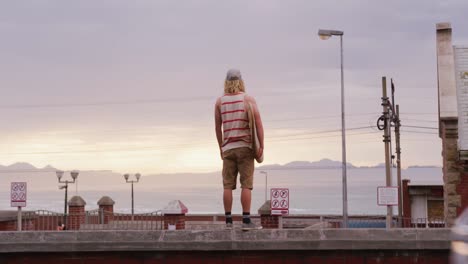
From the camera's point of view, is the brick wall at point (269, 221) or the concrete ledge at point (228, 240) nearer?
the concrete ledge at point (228, 240)

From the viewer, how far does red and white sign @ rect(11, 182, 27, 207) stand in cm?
1947

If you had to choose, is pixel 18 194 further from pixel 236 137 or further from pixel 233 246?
pixel 233 246

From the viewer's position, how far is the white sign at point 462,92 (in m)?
23.3

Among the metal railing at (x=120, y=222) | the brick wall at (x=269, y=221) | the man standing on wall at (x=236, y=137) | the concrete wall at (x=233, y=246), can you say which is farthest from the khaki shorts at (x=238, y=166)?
the brick wall at (x=269, y=221)

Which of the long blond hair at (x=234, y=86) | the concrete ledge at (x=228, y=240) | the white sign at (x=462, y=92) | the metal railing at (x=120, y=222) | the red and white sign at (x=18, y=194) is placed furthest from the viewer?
the white sign at (x=462, y=92)

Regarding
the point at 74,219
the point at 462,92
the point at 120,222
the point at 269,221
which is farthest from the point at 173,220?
the point at 74,219

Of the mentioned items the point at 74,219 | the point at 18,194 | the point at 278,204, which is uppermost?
the point at 18,194

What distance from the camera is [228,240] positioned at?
910cm

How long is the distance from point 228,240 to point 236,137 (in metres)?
1.46

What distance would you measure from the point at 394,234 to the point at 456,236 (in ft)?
7.22

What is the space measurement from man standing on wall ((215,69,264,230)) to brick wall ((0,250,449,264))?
0.49 meters

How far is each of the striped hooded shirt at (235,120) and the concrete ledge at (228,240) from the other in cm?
126

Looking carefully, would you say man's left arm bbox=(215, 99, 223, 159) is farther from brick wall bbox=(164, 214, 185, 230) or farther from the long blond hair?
brick wall bbox=(164, 214, 185, 230)

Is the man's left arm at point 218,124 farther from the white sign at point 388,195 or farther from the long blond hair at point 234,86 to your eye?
the white sign at point 388,195
